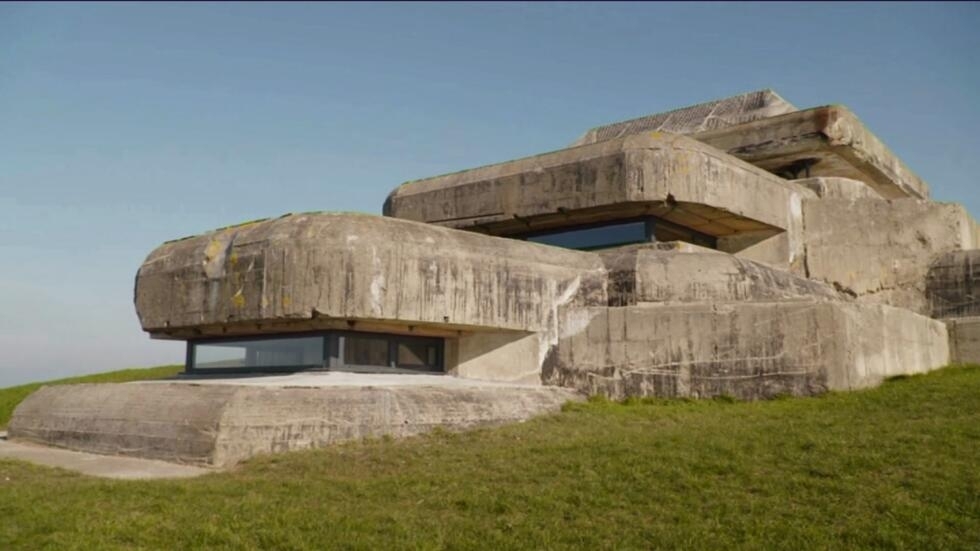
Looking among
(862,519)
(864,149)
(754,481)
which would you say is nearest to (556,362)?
(754,481)

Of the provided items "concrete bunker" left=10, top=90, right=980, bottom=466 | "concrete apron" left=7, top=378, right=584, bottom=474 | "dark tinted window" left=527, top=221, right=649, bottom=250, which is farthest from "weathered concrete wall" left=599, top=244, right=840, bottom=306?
"concrete apron" left=7, top=378, right=584, bottom=474

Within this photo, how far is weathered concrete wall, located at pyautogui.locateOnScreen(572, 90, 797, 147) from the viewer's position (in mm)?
19531

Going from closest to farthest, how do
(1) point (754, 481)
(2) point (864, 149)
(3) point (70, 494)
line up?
(1) point (754, 481) < (3) point (70, 494) < (2) point (864, 149)

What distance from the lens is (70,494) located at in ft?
26.2

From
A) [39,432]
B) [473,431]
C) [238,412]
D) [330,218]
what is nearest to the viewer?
[238,412]

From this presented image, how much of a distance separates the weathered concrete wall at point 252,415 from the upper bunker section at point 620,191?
413 cm

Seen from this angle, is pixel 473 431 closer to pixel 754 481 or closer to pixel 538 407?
pixel 538 407

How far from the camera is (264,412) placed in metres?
10.1

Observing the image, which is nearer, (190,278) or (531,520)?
(531,520)

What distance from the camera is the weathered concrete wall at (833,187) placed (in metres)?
17.3

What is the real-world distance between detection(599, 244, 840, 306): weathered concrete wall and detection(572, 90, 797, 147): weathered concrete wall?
5.94 metres

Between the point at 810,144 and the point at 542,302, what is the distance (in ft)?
24.2

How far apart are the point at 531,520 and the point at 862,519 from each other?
250cm

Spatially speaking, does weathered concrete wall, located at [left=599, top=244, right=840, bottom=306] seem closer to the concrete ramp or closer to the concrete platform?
the concrete ramp
